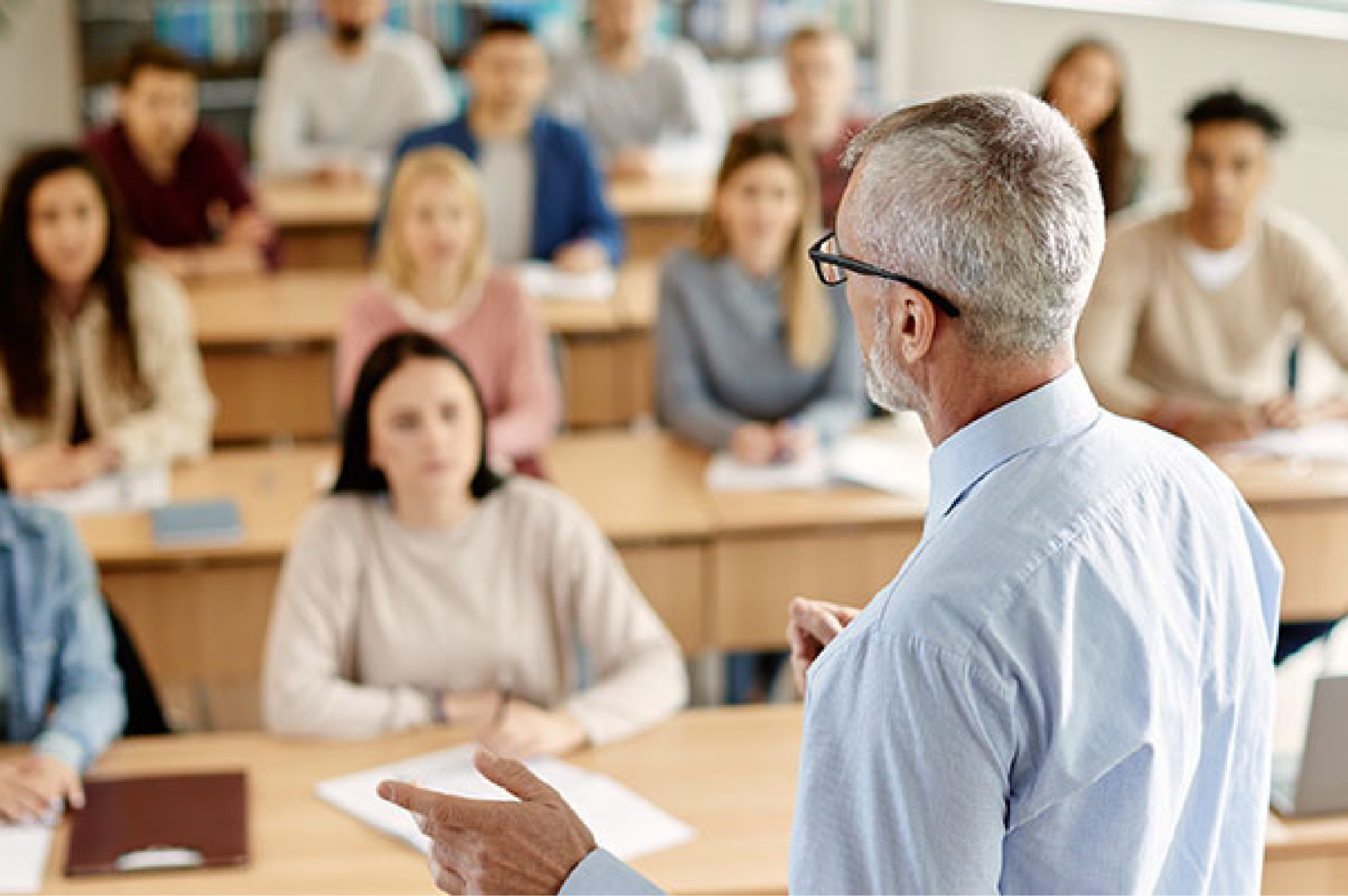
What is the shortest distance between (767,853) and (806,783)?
97 cm

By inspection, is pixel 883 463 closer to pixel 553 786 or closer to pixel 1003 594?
pixel 553 786

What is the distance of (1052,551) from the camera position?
124cm

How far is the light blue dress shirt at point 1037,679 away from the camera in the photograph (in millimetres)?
1186

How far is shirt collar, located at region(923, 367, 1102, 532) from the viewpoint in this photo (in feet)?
4.23

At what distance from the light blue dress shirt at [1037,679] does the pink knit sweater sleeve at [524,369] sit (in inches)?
103

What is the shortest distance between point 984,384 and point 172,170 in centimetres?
479

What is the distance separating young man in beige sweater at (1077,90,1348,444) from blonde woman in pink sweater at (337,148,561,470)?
1294 millimetres

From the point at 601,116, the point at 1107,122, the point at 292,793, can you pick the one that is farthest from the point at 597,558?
the point at 601,116

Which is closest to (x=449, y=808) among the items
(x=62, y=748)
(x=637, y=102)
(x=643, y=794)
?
(x=643, y=794)

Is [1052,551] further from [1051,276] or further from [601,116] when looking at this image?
[601,116]

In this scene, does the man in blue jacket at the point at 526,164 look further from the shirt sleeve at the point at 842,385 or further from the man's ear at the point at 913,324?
the man's ear at the point at 913,324

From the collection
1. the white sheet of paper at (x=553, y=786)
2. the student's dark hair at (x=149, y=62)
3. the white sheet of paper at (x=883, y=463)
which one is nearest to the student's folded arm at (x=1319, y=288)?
the white sheet of paper at (x=883, y=463)

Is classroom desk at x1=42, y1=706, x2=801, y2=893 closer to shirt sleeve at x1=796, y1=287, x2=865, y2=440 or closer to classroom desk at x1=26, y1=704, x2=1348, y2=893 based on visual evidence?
classroom desk at x1=26, y1=704, x2=1348, y2=893

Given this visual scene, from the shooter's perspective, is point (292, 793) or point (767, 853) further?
point (292, 793)
